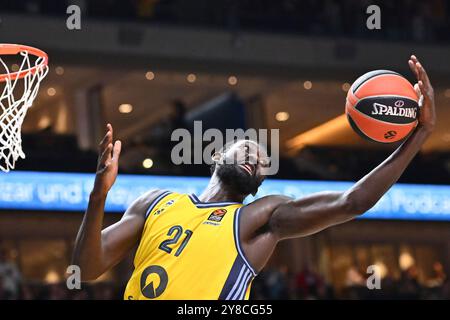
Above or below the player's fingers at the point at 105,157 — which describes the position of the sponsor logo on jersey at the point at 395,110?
above

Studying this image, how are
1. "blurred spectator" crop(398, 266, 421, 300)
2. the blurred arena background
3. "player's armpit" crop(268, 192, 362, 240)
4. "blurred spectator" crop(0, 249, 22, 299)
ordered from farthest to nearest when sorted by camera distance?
the blurred arena background
"blurred spectator" crop(398, 266, 421, 300)
"blurred spectator" crop(0, 249, 22, 299)
"player's armpit" crop(268, 192, 362, 240)

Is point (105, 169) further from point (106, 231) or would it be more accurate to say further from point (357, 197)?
point (357, 197)

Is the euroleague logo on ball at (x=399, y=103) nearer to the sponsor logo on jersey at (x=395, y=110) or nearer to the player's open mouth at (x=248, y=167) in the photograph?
the sponsor logo on jersey at (x=395, y=110)

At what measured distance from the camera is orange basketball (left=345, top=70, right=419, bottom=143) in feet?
13.1

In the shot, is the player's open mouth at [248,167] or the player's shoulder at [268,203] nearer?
the player's shoulder at [268,203]

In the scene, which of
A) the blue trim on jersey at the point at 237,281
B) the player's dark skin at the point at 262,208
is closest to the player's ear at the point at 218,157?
the player's dark skin at the point at 262,208

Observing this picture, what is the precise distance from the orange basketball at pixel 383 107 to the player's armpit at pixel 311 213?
1.49ft

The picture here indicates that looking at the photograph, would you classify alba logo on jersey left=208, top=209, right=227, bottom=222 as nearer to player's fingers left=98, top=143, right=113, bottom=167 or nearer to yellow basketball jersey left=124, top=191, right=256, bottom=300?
yellow basketball jersey left=124, top=191, right=256, bottom=300

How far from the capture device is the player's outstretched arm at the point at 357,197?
3.72m

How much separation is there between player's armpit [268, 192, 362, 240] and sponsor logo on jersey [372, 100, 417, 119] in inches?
18.4

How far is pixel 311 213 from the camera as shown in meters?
3.87

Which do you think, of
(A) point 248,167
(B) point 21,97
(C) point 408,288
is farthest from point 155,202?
(C) point 408,288

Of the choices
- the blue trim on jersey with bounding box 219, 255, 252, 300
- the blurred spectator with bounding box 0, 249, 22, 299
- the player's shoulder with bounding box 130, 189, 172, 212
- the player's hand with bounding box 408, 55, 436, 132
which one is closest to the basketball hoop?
the player's shoulder with bounding box 130, 189, 172, 212

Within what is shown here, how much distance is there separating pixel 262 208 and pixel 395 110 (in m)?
0.71
